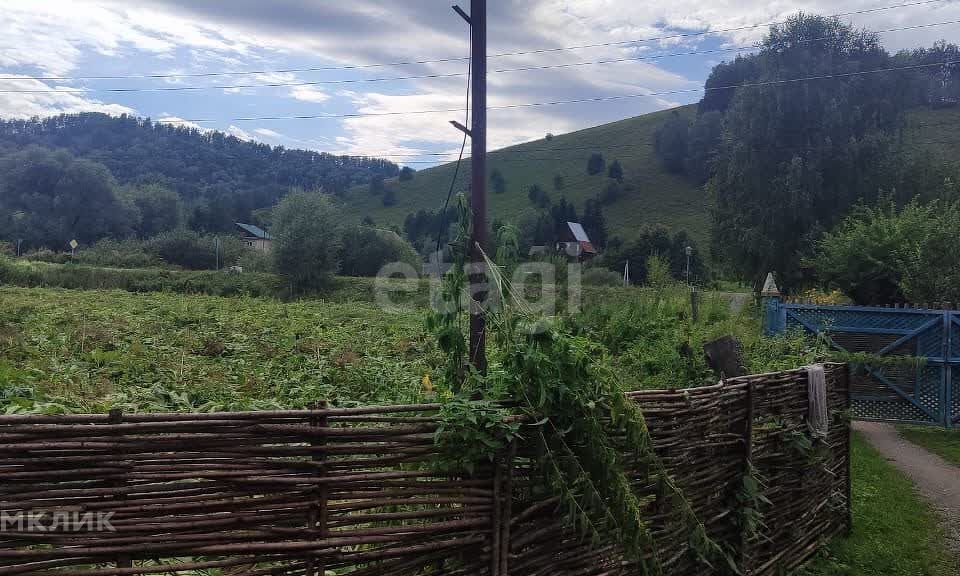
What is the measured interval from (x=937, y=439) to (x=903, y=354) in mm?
1450

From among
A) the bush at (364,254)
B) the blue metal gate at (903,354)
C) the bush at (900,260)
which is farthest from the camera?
the bush at (364,254)

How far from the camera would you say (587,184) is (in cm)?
7044

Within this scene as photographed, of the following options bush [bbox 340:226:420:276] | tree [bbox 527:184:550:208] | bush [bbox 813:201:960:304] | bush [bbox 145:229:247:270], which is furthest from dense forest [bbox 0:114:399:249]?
bush [bbox 813:201:960:304]

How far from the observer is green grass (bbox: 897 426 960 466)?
9305 millimetres

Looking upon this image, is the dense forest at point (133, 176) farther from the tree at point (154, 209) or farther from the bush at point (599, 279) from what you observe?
the bush at point (599, 279)

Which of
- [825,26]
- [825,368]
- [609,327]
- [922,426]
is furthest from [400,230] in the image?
[825,368]

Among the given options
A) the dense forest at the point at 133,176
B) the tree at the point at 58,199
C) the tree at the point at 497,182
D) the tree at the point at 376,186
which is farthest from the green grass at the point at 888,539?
the tree at the point at 376,186

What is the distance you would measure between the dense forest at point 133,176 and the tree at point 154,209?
0.10 meters

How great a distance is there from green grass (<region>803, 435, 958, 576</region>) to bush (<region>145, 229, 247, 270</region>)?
46.2 metres

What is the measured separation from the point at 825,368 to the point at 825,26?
2938 cm

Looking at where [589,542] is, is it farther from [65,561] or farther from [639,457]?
[65,561]

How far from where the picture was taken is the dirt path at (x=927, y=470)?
6715mm

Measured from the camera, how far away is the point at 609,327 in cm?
1401

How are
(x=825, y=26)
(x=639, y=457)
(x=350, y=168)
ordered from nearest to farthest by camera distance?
(x=639, y=457) → (x=825, y=26) → (x=350, y=168)
